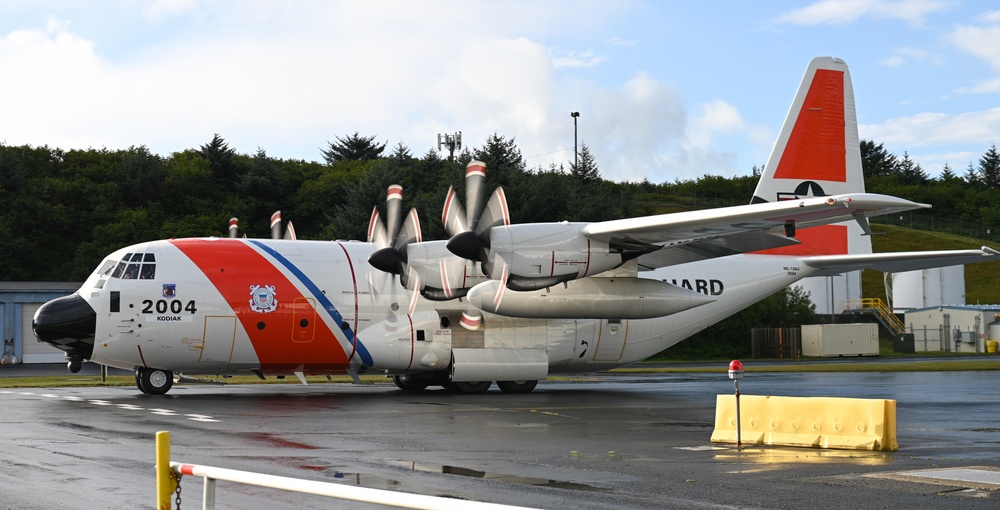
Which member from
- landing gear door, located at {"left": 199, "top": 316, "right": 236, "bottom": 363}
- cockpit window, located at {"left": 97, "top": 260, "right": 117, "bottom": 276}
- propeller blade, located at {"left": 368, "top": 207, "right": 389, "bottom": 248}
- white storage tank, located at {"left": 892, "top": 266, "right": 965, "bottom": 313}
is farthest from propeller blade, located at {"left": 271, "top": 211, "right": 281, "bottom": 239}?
white storage tank, located at {"left": 892, "top": 266, "right": 965, "bottom": 313}

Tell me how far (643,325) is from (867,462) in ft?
46.8

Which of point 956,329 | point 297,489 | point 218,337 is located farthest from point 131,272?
point 956,329

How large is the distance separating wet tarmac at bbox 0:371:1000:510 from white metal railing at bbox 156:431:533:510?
2694mm

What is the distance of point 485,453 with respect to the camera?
12523mm

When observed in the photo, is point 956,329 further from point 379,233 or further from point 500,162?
point 379,233

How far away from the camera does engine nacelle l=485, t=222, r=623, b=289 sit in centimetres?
1977

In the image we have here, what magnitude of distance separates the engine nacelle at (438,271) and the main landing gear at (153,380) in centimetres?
626

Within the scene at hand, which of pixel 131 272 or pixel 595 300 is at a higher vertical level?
pixel 131 272

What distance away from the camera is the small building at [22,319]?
42.2 metres

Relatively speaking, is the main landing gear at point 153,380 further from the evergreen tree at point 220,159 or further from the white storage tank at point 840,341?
the evergreen tree at point 220,159

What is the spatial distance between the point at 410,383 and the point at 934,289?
196 feet

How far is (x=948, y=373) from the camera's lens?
35438mm

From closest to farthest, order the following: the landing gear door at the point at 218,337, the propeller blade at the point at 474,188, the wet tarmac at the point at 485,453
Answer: the wet tarmac at the point at 485,453, the propeller blade at the point at 474,188, the landing gear door at the point at 218,337

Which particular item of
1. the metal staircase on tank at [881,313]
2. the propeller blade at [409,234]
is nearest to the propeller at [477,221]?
the propeller blade at [409,234]
